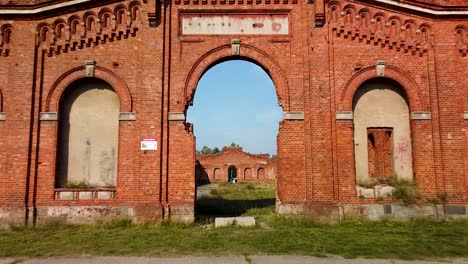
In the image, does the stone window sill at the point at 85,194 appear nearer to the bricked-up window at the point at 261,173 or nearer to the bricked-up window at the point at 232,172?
the bricked-up window at the point at 232,172

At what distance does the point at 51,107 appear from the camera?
504 inches

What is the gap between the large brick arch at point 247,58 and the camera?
12.9 meters

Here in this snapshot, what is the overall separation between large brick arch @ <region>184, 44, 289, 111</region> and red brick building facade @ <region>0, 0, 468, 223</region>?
43 mm

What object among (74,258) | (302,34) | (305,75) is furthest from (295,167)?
(74,258)

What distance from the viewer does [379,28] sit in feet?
43.8

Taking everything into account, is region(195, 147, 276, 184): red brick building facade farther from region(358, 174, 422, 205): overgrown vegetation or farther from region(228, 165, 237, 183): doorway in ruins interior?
region(358, 174, 422, 205): overgrown vegetation

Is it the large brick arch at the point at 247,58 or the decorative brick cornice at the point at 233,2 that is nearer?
the large brick arch at the point at 247,58

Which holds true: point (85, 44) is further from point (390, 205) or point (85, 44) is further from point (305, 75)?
point (390, 205)

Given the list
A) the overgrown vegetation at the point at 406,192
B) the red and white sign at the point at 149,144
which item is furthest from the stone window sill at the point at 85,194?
the overgrown vegetation at the point at 406,192

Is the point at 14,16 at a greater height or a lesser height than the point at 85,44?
greater

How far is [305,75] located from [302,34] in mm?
1432

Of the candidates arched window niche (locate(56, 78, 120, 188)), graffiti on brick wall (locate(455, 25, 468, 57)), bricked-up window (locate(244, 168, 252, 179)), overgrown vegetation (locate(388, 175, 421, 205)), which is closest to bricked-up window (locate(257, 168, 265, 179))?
bricked-up window (locate(244, 168, 252, 179))

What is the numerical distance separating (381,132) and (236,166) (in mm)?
40143

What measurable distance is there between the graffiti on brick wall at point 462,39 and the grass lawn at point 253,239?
5821 millimetres
